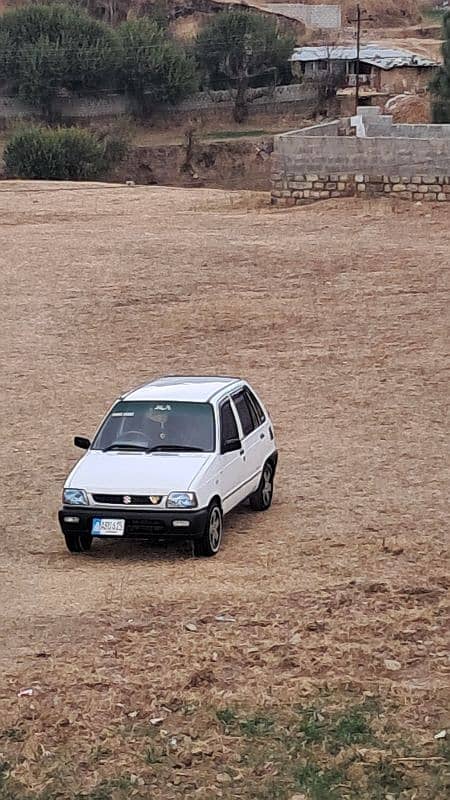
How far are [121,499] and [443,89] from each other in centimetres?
5064

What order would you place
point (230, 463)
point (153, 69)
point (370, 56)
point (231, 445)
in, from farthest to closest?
point (370, 56), point (153, 69), point (231, 445), point (230, 463)

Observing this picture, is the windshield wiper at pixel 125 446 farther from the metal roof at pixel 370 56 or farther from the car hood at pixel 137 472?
the metal roof at pixel 370 56

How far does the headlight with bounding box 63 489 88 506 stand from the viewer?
11.9 metres

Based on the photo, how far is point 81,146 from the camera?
2233 inches

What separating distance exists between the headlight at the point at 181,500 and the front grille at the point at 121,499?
16cm

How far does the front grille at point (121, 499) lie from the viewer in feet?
38.4

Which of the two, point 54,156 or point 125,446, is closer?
point 125,446

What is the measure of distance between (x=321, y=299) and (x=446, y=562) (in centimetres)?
1345

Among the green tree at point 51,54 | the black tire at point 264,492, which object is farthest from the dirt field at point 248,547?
the green tree at point 51,54

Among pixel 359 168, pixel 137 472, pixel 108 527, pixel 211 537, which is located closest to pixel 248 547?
pixel 211 537

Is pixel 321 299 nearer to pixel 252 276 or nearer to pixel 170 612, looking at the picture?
pixel 252 276

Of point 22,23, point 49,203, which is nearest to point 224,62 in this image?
point 22,23

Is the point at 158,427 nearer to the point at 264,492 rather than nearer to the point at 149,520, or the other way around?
the point at 149,520

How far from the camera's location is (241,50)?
81500 mm
